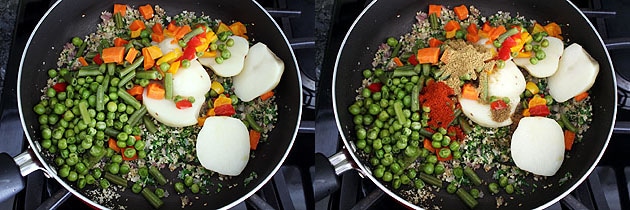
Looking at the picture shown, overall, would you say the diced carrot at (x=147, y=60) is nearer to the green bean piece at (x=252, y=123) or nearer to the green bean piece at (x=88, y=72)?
the green bean piece at (x=88, y=72)

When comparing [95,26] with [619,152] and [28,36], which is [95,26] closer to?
[28,36]

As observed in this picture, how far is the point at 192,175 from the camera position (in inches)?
67.9

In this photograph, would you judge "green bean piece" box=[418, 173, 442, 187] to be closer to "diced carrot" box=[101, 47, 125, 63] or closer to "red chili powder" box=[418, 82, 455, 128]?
"red chili powder" box=[418, 82, 455, 128]

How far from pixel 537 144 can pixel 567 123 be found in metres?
0.12

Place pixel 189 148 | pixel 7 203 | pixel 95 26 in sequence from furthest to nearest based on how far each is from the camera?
pixel 95 26 < pixel 189 148 < pixel 7 203

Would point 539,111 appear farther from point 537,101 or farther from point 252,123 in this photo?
point 252,123

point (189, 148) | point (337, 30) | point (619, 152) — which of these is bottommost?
point (619, 152)

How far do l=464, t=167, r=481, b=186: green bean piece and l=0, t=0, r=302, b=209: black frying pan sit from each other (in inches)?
17.3

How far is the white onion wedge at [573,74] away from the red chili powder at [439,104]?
264 millimetres

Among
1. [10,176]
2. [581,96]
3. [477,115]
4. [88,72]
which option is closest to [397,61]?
[477,115]

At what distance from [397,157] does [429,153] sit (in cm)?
8

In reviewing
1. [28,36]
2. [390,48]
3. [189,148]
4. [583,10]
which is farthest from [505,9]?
[28,36]

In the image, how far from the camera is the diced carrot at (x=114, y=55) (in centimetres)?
172

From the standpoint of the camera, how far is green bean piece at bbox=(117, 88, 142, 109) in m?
1.71
